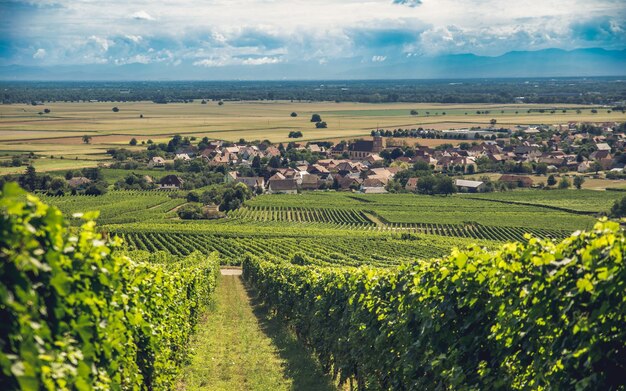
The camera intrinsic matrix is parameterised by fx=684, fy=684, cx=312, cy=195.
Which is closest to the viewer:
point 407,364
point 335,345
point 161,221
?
point 407,364

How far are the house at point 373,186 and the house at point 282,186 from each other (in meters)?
11.3

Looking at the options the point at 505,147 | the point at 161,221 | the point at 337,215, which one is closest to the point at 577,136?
the point at 505,147

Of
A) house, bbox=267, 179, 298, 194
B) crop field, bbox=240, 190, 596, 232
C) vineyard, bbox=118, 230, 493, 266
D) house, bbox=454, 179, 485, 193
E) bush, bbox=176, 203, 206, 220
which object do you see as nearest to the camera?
vineyard, bbox=118, 230, 493, 266

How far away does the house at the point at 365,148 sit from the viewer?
147375 millimetres

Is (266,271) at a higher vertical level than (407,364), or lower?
lower

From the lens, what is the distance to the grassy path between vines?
15539 millimetres

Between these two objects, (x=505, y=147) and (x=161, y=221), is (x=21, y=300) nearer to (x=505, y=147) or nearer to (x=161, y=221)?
(x=161, y=221)

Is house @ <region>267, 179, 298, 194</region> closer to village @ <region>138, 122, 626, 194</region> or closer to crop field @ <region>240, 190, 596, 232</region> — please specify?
village @ <region>138, 122, 626, 194</region>

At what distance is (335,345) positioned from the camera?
1586 cm

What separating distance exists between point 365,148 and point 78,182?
6954cm

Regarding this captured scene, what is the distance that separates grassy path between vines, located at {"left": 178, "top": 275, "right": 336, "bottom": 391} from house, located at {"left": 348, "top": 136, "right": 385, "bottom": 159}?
119561 millimetres

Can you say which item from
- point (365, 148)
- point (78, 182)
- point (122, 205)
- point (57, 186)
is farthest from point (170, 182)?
point (365, 148)

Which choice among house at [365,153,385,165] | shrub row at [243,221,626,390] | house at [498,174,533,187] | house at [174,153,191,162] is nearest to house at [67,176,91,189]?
house at [174,153,191,162]

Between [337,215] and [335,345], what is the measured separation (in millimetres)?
70131
